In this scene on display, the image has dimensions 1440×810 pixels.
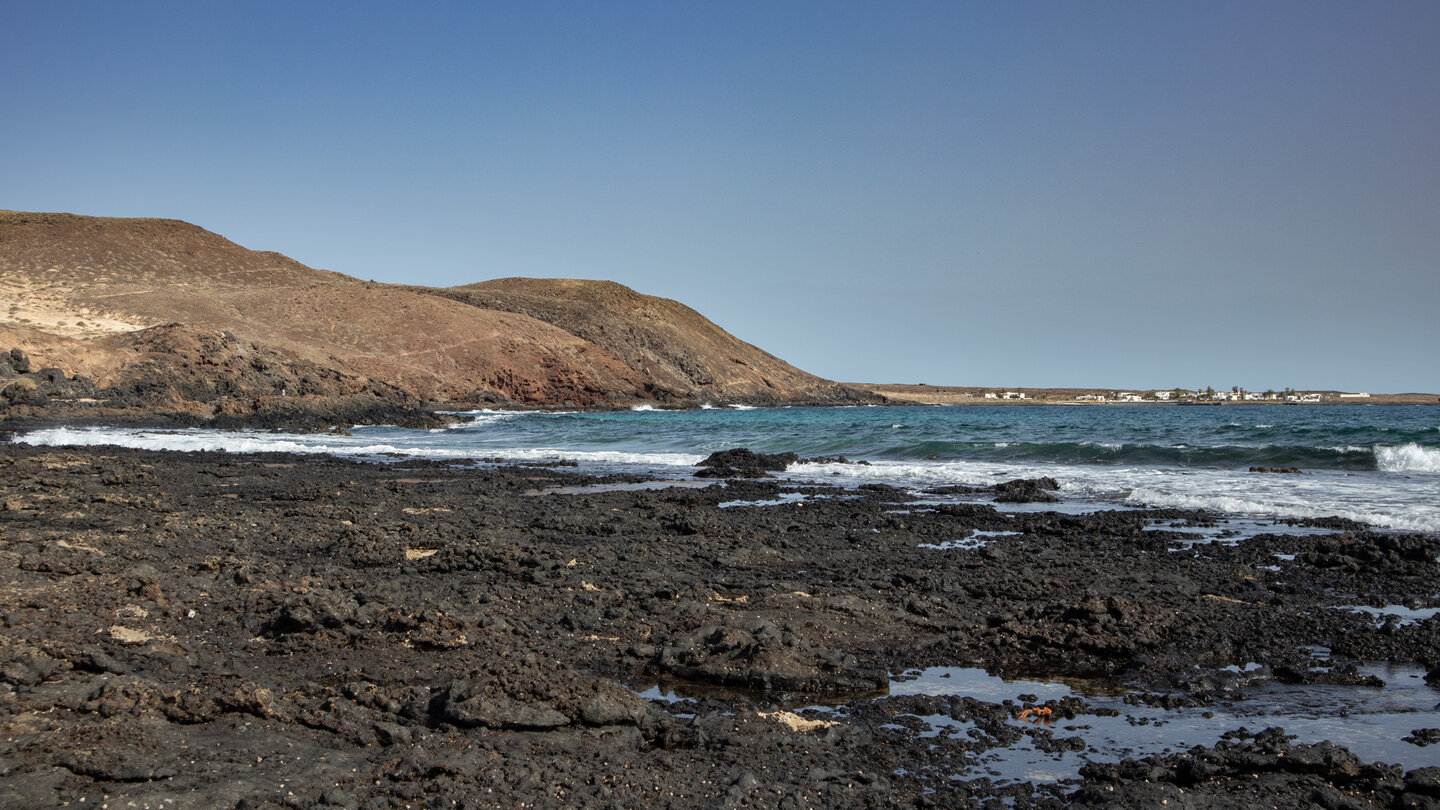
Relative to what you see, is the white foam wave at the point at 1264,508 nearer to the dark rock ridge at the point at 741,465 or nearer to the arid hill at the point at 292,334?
the dark rock ridge at the point at 741,465

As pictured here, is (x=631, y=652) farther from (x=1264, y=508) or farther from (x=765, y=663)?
(x=1264, y=508)

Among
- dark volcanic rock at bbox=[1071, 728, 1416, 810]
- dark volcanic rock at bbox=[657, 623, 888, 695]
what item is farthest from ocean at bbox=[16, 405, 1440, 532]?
dark volcanic rock at bbox=[1071, 728, 1416, 810]

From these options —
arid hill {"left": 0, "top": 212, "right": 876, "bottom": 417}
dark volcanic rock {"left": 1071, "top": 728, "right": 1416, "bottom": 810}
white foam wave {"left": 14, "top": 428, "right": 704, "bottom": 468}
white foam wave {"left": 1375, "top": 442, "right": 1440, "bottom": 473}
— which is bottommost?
dark volcanic rock {"left": 1071, "top": 728, "right": 1416, "bottom": 810}

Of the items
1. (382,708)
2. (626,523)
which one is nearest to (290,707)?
(382,708)

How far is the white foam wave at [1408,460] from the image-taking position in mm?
21172

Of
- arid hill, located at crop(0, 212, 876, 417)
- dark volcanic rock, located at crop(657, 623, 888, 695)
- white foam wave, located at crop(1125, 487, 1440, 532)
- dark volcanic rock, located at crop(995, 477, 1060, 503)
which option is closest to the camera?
dark volcanic rock, located at crop(657, 623, 888, 695)

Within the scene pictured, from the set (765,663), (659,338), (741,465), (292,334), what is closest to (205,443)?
(741,465)

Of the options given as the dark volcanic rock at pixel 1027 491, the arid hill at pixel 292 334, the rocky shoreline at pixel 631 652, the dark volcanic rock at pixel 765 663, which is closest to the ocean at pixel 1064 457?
the dark volcanic rock at pixel 1027 491

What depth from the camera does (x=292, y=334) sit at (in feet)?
202

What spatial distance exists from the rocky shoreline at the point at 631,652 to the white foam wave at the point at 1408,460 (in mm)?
12729

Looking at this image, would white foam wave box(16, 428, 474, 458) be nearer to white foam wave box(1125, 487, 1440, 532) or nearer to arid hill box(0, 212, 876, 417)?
arid hill box(0, 212, 876, 417)

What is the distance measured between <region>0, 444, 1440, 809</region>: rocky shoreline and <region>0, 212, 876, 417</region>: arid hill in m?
35.0

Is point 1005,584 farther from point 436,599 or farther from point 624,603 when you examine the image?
point 436,599

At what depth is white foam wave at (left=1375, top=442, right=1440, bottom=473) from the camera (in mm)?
21172
